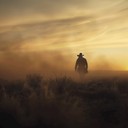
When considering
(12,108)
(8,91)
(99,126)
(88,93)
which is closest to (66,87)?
(88,93)

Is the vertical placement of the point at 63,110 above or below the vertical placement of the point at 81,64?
below

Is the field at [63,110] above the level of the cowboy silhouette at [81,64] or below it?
below

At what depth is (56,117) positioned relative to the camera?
17.9 m

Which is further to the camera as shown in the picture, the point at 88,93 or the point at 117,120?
the point at 88,93

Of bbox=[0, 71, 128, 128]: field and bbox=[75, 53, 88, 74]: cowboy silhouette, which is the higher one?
bbox=[75, 53, 88, 74]: cowboy silhouette

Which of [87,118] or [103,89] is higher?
[103,89]

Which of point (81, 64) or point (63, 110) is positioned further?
point (81, 64)

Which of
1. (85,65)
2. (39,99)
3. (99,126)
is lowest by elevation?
(99,126)

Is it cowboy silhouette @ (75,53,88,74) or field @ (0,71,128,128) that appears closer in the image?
field @ (0,71,128,128)

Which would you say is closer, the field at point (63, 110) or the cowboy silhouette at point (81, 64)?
the field at point (63, 110)

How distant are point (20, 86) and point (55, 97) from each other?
5188 mm

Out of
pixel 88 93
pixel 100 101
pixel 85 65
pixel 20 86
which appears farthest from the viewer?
pixel 85 65

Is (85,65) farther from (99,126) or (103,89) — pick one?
(99,126)

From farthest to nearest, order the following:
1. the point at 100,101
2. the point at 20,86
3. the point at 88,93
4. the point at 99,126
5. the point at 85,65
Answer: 1. the point at 85,65
2. the point at 20,86
3. the point at 88,93
4. the point at 100,101
5. the point at 99,126
